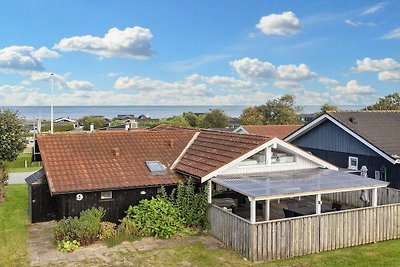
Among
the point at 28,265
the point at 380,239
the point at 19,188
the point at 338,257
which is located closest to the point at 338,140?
the point at 380,239

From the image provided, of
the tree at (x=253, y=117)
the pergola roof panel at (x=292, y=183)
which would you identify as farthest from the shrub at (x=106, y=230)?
the tree at (x=253, y=117)

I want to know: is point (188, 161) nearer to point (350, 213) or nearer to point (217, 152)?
point (217, 152)

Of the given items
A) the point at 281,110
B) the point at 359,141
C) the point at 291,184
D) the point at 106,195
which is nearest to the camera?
the point at 291,184

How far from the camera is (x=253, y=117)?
8306 centimetres

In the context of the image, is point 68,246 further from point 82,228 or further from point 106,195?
point 106,195

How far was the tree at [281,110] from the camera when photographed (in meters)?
79.0

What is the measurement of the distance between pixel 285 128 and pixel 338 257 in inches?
1151

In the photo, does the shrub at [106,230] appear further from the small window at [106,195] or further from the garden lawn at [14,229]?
the garden lawn at [14,229]

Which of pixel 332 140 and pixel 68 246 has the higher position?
pixel 332 140

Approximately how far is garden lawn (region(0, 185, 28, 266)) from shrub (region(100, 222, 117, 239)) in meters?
2.73

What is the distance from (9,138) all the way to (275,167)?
14608mm

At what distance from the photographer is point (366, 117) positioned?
2452cm

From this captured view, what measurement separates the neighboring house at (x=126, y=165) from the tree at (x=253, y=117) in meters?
59.6

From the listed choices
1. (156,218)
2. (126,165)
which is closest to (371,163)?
(156,218)
